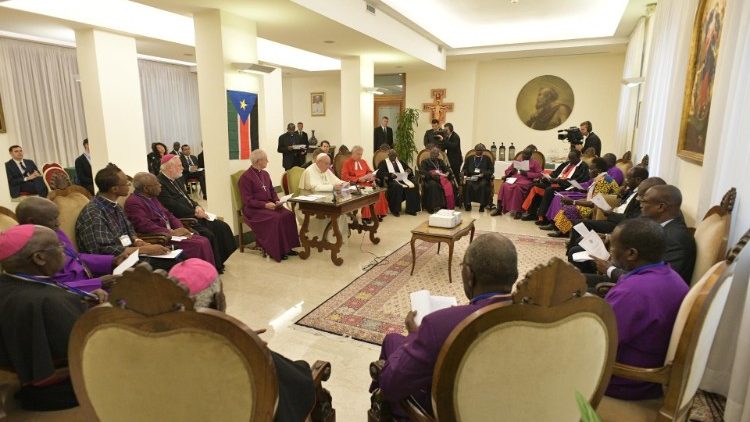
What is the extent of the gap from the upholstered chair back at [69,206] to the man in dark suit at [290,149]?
22.4ft

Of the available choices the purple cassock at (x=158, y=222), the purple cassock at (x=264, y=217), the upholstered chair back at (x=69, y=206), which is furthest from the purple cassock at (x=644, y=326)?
the purple cassock at (x=264, y=217)

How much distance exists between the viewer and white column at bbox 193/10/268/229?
5.27 metres

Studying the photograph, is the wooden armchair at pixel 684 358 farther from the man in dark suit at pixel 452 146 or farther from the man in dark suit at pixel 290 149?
the man in dark suit at pixel 290 149

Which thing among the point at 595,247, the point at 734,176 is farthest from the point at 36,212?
the point at 734,176

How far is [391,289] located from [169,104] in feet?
34.9

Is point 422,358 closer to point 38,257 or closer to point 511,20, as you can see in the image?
point 38,257

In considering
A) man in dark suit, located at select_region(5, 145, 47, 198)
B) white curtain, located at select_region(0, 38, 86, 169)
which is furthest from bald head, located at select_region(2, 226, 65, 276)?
white curtain, located at select_region(0, 38, 86, 169)

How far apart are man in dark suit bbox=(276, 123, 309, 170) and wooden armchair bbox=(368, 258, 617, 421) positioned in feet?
30.9

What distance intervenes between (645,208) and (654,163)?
2083mm

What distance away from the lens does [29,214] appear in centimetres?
267

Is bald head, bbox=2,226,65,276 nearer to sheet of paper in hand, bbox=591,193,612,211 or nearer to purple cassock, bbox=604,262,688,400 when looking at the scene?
purple cassock, bbox=604,262,688,400

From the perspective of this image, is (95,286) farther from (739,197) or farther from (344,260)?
(739,197)

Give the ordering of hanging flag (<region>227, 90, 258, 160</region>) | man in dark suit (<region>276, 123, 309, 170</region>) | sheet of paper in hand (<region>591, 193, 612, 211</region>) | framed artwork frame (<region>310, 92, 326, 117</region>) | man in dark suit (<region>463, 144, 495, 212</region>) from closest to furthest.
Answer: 1. sheet of paper in hand (<region>591, 193, 612, 211</region>)
2. hanging flag (<region>227, 90, 258, 160</region>)
3. man in dark suit (<region>463, 144, 495, 212</region>)
4. man in dark suit (<region>276, 123, 309, 170</region>)
5. framed artwork frame (<region>310, 92, 326, 117</region>)

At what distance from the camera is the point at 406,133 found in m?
11.4
